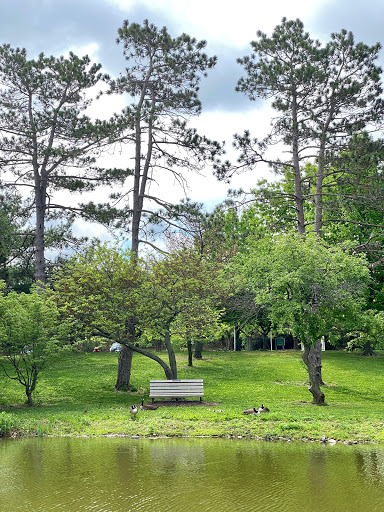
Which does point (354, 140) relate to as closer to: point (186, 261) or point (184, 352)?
point (186, 261)

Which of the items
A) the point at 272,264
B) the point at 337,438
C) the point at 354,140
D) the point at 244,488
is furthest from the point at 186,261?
the point at 244,488

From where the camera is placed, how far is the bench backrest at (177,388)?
18.7 meters

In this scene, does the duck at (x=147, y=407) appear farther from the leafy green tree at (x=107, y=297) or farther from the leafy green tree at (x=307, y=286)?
the leafy green tree at (x=307, y=286)

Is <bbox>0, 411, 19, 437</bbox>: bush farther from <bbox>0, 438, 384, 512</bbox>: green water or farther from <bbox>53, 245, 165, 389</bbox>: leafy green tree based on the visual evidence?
<bbox>53, 245, 165, 389</bbox>: leafy green tree

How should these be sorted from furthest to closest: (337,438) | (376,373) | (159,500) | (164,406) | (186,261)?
(376,373) < (186,261) < (164,406) < (337,438) < (159,500)

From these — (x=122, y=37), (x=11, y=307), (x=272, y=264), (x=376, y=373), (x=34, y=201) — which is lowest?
(x=376, y=373)

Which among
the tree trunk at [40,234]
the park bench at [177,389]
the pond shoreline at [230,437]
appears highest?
the tree trunk at [40,234]

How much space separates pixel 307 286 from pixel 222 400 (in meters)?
5.64

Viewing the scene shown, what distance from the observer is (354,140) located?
23.2m

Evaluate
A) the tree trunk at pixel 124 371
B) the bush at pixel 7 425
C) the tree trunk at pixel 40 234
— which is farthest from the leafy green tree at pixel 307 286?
the tree trunk at pixel 40 234

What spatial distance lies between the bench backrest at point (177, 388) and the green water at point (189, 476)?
678 cm

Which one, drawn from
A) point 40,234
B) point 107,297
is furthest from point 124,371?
point 40,234

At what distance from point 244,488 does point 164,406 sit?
998 centimetres

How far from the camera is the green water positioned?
741cm
